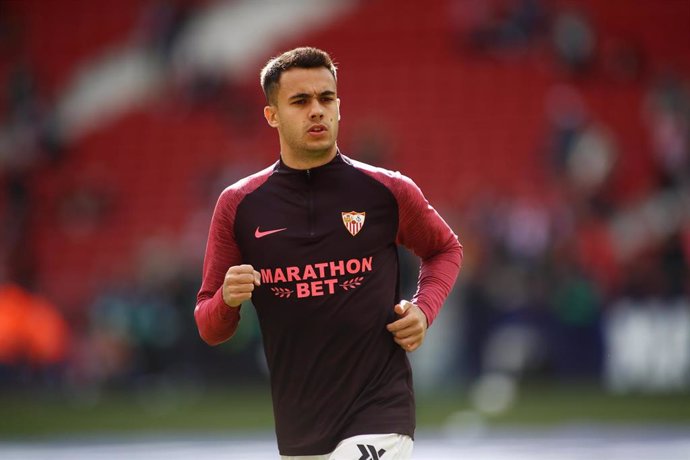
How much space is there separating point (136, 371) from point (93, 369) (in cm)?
81

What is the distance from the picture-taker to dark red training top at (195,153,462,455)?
4930mm

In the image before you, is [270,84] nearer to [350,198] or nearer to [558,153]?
[350,198]

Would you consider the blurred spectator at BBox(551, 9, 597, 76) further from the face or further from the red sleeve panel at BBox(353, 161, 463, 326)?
the face

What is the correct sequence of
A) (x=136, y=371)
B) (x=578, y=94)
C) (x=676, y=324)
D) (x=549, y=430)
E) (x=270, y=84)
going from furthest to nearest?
(x=578, y=94) < (x=136, y=371) < (x=676, y=324) < (x=549, y=430) < (x=270, y=84)

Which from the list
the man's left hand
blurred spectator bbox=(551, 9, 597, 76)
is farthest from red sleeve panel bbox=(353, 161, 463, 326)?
blurred spectator bbox=(551, 9, 597, 76)

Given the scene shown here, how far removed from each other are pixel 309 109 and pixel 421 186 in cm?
1642

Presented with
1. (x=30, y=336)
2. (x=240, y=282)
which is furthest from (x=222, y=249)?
(x=30, y=336)

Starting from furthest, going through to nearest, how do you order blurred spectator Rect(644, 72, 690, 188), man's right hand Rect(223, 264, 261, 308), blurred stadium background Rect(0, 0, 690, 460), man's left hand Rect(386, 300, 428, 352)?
blurred spectator Rect(644, 72, 690, 188)
blurred stadium background Rect(0, 0, 690, 460)
man's left hand Rect(386, 300, 428, 352)
man's right hand Rect(223, 264, 261, 308)

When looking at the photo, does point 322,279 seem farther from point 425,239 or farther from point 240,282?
point 425,239

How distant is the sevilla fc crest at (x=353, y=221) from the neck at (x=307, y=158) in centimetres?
24

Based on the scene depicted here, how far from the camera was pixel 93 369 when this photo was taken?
17625mm

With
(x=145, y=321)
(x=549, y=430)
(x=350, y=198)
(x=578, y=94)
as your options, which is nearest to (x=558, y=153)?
(x=578, y=94)

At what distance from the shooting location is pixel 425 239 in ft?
17.3

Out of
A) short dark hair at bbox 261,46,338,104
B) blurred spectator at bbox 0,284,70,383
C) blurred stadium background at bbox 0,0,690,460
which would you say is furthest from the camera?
blurred spectator at bbox 0,284,70,383
